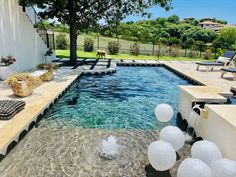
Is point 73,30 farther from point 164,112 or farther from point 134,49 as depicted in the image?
point 164,112

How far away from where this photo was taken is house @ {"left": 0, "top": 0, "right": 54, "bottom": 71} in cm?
997

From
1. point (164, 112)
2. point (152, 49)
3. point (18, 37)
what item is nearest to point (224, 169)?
point (164, 112)

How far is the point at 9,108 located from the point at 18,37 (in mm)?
6849

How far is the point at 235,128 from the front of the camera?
3.79 meters

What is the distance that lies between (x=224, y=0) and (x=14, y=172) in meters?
155

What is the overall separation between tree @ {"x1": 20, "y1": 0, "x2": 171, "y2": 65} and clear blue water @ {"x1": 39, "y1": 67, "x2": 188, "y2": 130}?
4250mm

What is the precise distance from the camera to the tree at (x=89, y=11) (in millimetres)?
14148

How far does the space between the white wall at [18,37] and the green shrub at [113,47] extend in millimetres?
8681

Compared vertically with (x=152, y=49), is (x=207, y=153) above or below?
below

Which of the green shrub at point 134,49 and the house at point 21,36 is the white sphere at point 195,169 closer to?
the house at point 21,36

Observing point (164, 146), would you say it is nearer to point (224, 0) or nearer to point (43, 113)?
point (43, 113)

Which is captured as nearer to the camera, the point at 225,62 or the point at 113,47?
the point at 225,62

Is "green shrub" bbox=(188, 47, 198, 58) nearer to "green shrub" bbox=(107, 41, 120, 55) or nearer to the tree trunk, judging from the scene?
"green shrub" bbox=(107, 41, 120, 55)

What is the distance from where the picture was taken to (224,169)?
10.4ft
